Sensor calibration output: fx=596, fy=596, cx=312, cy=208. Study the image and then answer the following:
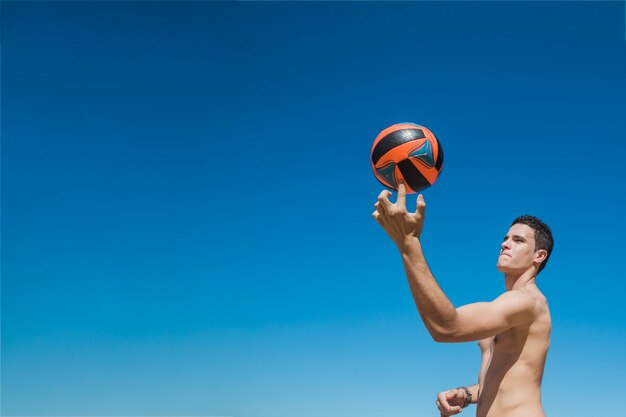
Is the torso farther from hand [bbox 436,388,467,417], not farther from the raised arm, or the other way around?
the raised arm

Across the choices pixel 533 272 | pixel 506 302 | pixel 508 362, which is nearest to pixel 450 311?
pixel 506 302

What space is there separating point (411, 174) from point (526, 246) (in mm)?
1513

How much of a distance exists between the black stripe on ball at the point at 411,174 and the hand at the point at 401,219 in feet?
8.11

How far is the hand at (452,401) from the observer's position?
23.0 ft

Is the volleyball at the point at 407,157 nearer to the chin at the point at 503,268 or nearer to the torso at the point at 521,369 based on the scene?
the chin at the point at 503,268

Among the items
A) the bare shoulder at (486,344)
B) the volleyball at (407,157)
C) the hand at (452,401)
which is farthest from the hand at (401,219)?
the hand at (452,401)

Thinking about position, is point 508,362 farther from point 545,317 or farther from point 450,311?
point 450,311

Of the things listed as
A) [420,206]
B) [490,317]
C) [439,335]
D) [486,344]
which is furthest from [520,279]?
[420,206]

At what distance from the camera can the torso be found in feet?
19.5

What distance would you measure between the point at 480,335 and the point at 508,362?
154 centimetres

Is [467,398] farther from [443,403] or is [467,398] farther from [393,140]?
[393,140]

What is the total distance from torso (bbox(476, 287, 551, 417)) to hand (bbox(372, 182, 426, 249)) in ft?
7.16

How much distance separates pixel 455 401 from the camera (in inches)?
278

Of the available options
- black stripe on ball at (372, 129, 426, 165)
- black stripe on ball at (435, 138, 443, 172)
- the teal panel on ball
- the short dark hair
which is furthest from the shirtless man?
black stripe on ball at (372, 129, 426, 165)
